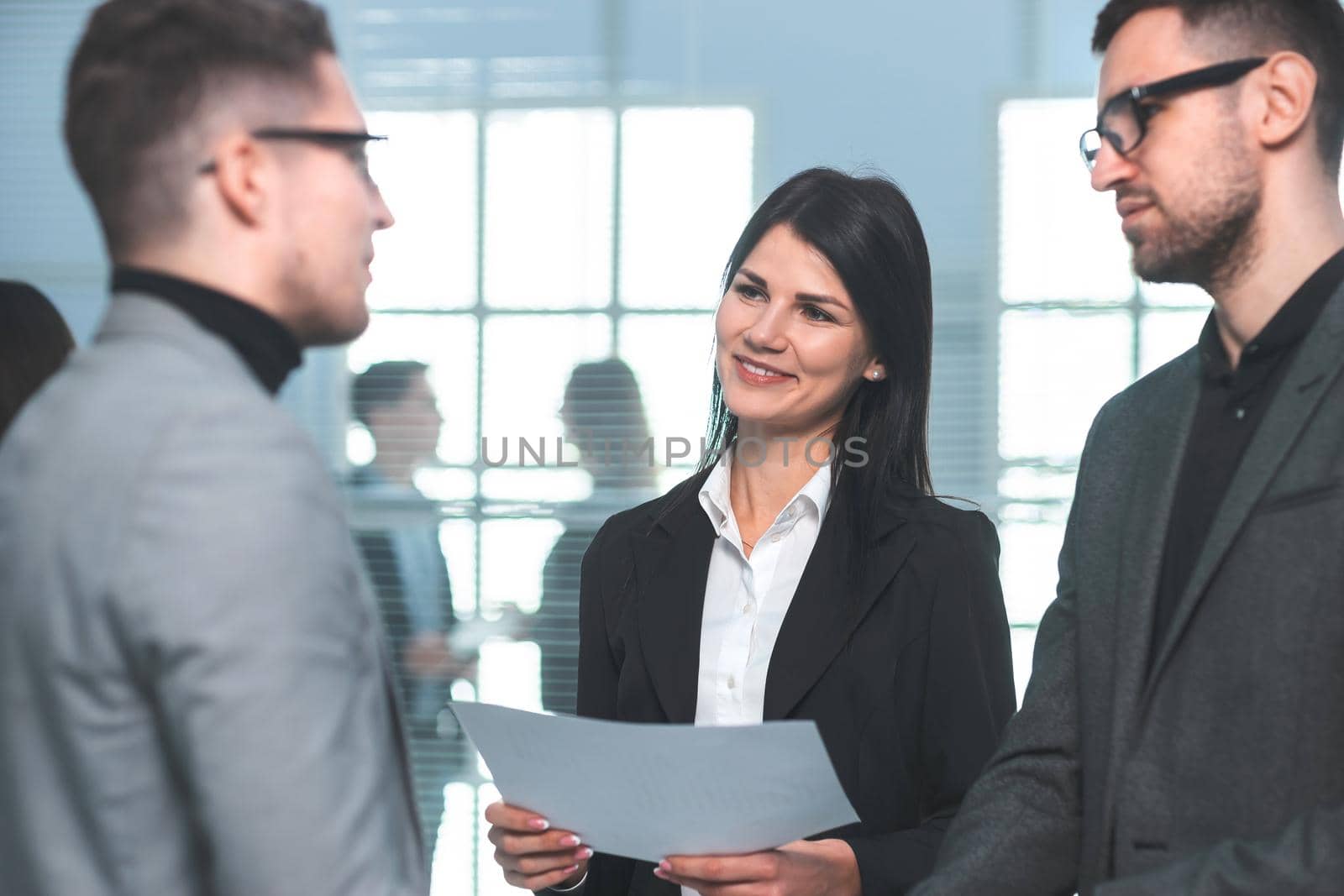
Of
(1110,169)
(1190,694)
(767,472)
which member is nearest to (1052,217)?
(767,472)

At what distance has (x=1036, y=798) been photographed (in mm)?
1387

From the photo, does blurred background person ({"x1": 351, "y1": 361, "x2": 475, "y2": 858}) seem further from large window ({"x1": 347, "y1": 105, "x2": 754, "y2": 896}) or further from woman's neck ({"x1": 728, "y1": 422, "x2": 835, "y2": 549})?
woman's neck ({"x1": 728, "y1": 422, "x2": 835, "y2": 549})

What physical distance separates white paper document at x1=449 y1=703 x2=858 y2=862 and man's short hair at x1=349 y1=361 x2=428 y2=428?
107 inches

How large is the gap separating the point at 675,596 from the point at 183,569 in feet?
3.39

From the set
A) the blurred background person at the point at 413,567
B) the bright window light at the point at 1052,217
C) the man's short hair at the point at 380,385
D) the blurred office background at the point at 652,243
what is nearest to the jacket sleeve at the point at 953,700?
the blurred office background at the point at 652,243

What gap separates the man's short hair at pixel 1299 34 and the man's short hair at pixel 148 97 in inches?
34.9

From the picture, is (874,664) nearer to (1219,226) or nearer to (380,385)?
(1219,226)

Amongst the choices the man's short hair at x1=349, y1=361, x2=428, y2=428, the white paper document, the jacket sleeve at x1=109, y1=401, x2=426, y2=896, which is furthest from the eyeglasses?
the man's short hair at x1=349, y1=361, x2=428, y2=428

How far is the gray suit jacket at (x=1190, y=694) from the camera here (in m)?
1.12

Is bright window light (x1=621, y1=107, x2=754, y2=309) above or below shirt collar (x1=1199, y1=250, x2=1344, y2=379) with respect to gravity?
above

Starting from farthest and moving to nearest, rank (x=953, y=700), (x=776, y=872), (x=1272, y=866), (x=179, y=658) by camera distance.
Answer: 1. (x=953, y=700)
2. (x=776, y=872)
3. (x=1272, y=866)
4. (x=179, y=658)

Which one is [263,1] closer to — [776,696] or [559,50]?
[776,696]

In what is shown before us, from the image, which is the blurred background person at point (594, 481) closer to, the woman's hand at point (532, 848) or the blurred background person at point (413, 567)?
the blurred background person at point (413, 567)

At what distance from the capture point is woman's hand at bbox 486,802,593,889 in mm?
1496
